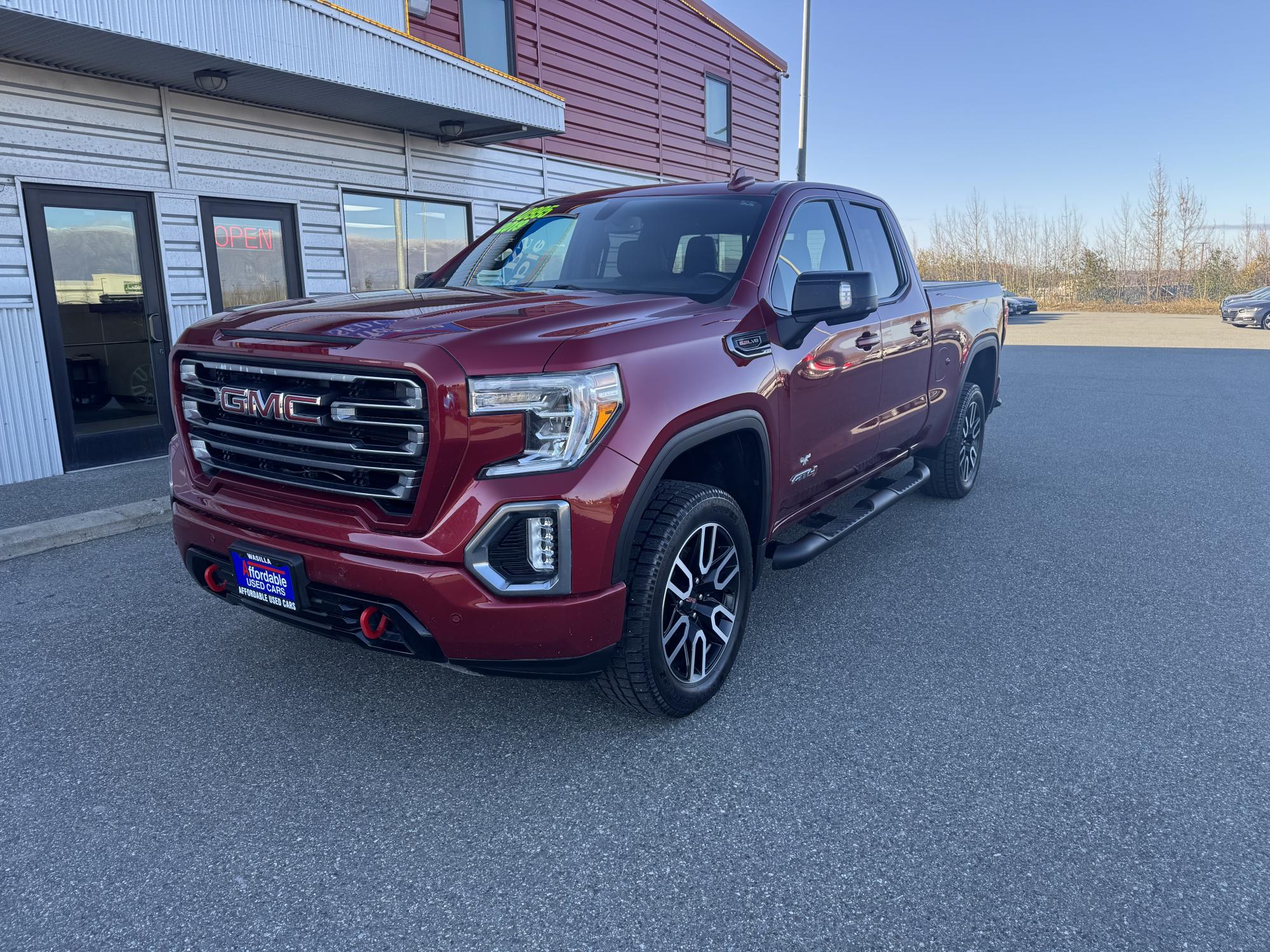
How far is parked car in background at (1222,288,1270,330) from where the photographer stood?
26391mm

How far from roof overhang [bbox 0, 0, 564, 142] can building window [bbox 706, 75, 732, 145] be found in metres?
7.47

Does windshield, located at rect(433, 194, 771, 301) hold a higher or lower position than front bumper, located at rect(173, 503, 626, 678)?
higher

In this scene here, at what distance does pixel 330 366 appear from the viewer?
2621mm

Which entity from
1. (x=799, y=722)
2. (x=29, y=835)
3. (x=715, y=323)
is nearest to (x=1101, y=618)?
(x=799, y=722)

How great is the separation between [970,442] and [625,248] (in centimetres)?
355

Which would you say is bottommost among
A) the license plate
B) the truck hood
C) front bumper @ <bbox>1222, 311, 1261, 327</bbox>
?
front bumper @ <bbox>1222, 311, 1261, 327</bbox>

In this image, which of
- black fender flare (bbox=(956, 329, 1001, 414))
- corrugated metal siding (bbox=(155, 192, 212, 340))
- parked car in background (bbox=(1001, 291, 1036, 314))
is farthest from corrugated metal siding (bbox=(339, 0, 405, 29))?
parked car in background (bbox=(1001, 291, 1036, 314))

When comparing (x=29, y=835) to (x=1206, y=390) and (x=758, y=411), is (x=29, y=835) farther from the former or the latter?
(x=1206, y=390)

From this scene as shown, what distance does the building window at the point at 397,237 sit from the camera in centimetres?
935

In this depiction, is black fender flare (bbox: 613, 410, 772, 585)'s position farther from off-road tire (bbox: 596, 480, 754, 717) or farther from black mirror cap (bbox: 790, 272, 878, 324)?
black mirror cap (bbox: 790, 272, 878, 324)

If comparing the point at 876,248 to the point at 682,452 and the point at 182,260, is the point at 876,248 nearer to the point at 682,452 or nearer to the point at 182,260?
the point at 682,452

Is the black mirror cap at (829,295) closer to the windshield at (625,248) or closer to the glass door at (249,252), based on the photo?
the windshield at (625,248)

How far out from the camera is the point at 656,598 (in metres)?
2.84

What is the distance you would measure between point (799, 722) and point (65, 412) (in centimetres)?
670
